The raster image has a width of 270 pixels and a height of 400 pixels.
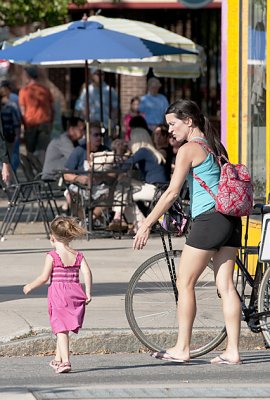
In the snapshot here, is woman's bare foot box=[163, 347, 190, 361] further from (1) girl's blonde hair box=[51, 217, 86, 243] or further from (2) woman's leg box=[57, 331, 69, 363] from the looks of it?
(1) girl's blonde hair box=[51, 217, 86, 243]

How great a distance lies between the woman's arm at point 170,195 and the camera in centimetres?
806

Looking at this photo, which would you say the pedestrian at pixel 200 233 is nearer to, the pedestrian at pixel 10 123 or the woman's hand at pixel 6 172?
the woman's hand at pixel 6 172

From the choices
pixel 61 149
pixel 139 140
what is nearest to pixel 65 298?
pixel 139 140

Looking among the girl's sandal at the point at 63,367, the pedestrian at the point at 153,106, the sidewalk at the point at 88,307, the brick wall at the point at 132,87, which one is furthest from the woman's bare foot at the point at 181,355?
the brick wall at the point at 132,87

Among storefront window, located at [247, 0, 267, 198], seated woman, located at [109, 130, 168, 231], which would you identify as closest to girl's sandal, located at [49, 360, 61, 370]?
storefront window, located at [247, 0, 267, 198]

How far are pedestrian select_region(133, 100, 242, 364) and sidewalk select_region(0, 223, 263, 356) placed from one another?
75 centimetres

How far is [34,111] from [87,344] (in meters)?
13.7

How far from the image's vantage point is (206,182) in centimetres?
825

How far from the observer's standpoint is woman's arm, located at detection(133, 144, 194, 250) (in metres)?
8.06

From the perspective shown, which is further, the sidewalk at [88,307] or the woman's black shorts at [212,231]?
the sidewalk at [88,307]

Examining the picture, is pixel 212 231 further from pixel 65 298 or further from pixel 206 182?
pixel 65 298

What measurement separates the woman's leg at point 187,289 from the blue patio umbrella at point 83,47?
6635 mm

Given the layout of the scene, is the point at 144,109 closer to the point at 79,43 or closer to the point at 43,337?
the point at 79,43

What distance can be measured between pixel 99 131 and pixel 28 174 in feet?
5.91
